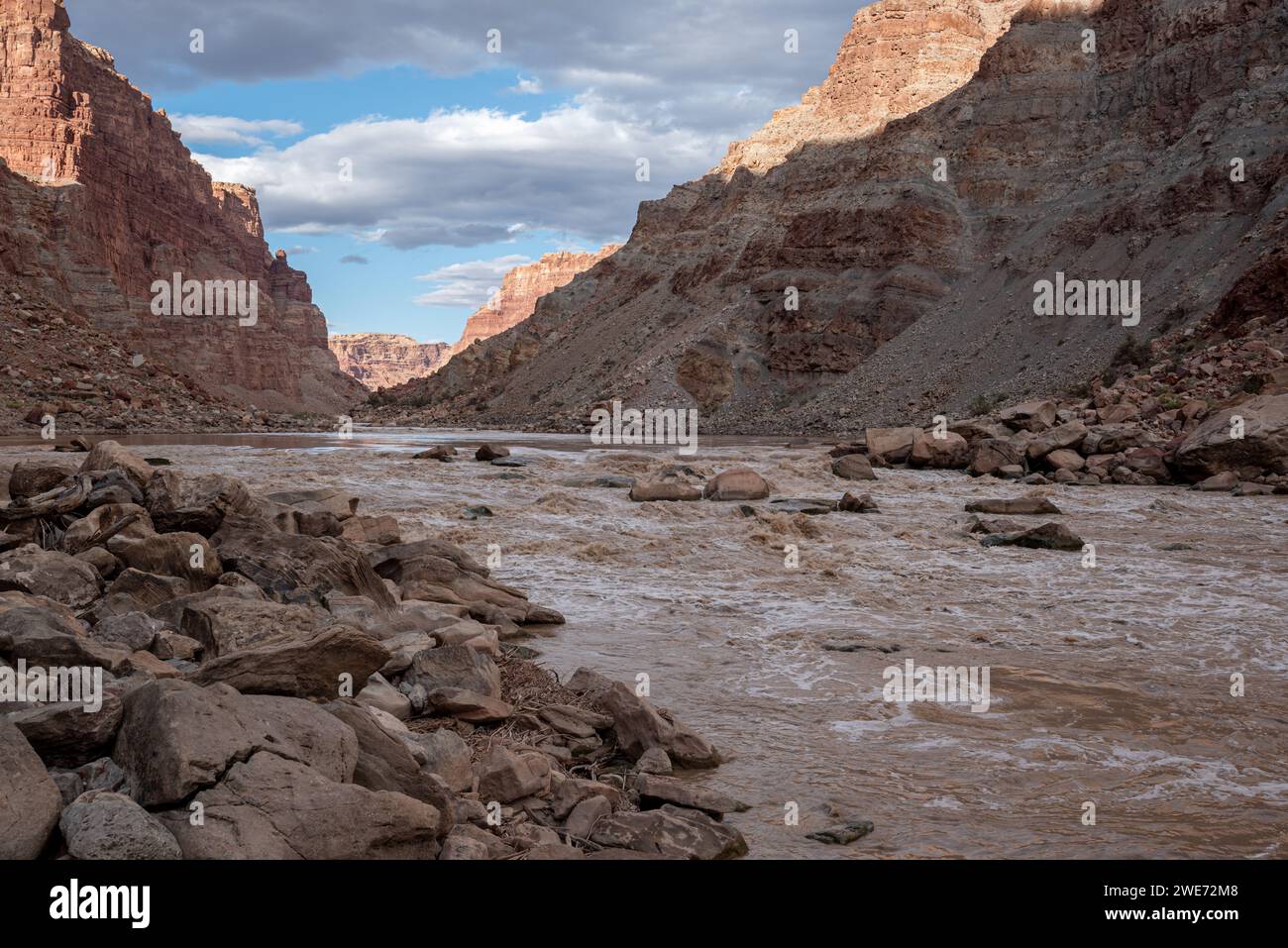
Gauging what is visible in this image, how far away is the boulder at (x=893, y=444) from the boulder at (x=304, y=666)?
79.3 feet

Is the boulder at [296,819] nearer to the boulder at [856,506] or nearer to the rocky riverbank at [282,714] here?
the rocky riverbank at [282,714]

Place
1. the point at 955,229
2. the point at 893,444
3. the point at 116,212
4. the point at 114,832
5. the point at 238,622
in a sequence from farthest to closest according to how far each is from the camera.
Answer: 1. the point at 116,212
2. the point at 955,229
3. the point at 893,444
4. the point at 238,622
5. the point at 114,832

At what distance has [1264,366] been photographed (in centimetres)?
2756

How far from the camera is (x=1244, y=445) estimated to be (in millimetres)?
22234

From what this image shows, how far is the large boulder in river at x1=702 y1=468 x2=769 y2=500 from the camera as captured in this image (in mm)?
20078

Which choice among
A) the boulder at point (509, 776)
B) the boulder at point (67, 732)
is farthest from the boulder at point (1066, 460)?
the boulder at point (67, 732)

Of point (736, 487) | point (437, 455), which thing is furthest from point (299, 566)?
point (437, 455)

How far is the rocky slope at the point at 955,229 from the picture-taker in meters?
43.8

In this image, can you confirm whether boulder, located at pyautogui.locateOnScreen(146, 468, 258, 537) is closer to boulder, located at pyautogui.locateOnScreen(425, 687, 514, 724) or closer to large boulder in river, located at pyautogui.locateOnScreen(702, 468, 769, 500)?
boulder, located at pyautogui.locateOnScreen(425, 687, 514, 724)

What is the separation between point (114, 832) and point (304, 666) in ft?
6.99

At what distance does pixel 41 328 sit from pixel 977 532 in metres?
48.7

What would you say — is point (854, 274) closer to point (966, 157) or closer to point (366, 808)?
point (966, 157)

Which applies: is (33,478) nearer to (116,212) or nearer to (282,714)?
(282,714)

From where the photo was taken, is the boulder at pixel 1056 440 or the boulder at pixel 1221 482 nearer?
the boulder at pixel 1221 482
